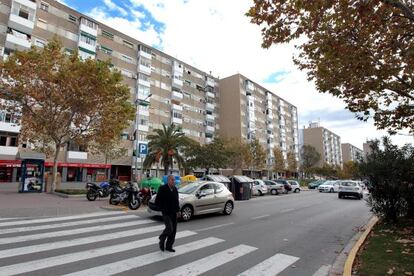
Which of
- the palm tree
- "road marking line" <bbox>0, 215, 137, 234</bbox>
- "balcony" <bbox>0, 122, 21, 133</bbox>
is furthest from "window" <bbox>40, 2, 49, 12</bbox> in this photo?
"road marking line" <bbox>0, 215, 137, 234</bbox>

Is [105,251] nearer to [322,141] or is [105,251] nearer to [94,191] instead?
[94,191]

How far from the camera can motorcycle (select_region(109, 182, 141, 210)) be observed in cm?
1398

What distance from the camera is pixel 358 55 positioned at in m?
8.68

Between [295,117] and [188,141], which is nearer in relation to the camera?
[188,141]

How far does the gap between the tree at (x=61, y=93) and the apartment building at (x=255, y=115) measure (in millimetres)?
47025

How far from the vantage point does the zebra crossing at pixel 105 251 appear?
5.41 meters

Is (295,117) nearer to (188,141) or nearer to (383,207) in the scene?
(188,141)

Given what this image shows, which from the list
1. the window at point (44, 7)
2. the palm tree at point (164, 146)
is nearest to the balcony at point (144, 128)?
the palm tree at point (164, 146)

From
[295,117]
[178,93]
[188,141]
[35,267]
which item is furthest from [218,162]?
[295,117]

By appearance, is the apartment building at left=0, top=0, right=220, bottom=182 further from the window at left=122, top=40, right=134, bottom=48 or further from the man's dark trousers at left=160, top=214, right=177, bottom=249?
the man's dark trousers at left=160, top=214, right=177, bottom=249

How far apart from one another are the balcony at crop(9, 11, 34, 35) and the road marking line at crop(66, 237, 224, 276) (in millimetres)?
43105

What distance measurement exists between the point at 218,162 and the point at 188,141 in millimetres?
5352

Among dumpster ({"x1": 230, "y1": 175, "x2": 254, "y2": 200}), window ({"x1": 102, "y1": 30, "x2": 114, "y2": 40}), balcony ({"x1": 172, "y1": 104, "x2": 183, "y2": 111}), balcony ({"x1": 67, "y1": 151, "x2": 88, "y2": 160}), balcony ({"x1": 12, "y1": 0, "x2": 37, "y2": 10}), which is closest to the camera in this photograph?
dumpster ({"x1": 230, "y1": 175, "x2": 254, "y2": 200})

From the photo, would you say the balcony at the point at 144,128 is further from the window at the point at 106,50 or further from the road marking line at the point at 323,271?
the road marking line at the point at 323,271
